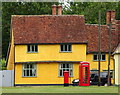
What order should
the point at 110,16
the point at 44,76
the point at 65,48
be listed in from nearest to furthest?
the point at 44,76 → the point at 65,48 → the point at 110,16

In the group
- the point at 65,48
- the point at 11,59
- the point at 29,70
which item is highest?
the point at 65,48

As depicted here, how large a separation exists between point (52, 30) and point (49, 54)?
10.6ft

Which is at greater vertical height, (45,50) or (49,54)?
(45,50)

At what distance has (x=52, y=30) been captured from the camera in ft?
188

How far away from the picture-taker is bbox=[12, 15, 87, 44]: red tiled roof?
5584cm

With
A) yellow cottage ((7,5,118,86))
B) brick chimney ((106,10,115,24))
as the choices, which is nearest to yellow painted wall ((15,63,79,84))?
yellow cottage ((7,5,118,86))

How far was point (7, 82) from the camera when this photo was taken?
5278 centimetres

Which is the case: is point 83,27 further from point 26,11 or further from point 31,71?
point 26,11

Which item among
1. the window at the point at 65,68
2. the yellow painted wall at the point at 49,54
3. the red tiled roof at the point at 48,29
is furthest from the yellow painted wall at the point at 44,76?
the red tiled roof at the point at 48,29

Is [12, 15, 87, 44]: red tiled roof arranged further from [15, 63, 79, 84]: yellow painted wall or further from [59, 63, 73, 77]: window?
[15, 63, 79, 84]: yellow painted wall

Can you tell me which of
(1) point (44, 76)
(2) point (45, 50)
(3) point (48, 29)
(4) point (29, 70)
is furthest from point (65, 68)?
(3) point (48, 29)

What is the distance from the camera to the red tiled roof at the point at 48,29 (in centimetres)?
5584

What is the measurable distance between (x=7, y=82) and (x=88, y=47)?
1085 cm

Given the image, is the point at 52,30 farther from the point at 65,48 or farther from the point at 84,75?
the point at 84,75
